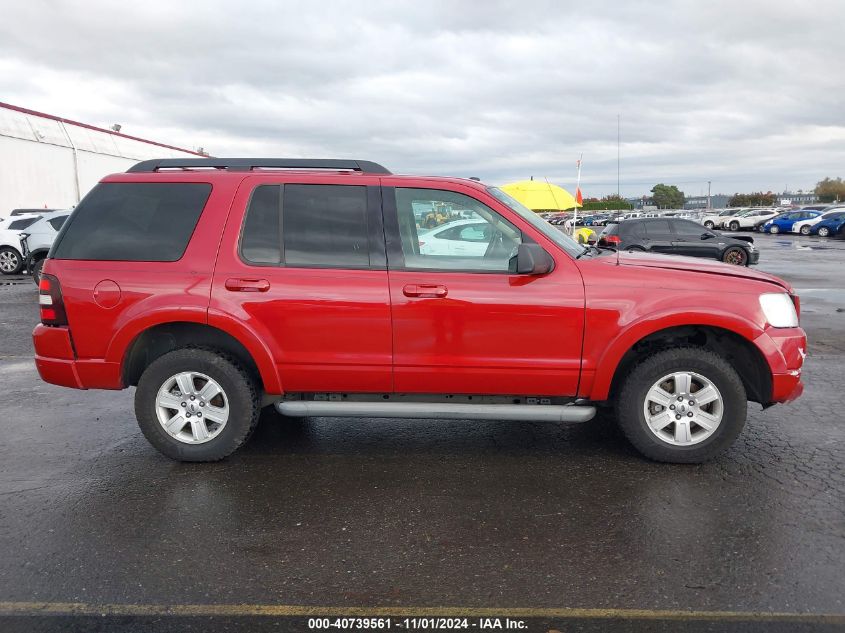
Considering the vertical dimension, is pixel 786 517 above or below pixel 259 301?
below

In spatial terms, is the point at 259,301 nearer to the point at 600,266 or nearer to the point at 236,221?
the point at 236,221

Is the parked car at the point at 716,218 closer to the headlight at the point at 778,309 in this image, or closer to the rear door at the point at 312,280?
the headlight at the point at 778,309

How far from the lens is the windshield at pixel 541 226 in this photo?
4348mm

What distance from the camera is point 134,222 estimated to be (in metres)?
4.38


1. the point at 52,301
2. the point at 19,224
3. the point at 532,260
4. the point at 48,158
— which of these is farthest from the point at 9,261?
the point at 532,260

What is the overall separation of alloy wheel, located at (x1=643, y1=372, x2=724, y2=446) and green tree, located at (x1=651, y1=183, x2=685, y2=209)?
12403cm

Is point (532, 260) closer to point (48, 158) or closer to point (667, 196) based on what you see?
point (48, 158)

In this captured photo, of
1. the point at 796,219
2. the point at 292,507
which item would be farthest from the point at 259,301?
the point at 796,219

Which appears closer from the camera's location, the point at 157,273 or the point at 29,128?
the point at 157,273

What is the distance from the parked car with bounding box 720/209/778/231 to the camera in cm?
4425

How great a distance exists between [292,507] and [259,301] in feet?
4.25

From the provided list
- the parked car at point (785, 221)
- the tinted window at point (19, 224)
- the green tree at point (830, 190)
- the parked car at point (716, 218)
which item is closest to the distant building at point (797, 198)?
the green tree at point (830, 190)

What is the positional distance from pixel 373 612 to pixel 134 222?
9.81 feet

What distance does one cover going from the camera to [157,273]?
4.25m
